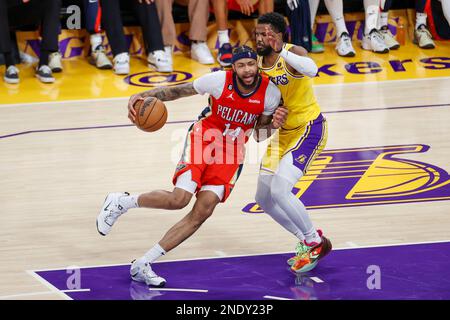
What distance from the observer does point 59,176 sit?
28.8ft

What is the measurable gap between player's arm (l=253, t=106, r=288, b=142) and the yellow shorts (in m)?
0.10

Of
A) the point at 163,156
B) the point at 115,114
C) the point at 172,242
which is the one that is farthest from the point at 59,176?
the point at 172,242

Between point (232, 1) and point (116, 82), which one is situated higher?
point (232, 1)

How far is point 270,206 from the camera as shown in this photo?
668cm

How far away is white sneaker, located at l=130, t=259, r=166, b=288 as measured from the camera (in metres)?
6.39

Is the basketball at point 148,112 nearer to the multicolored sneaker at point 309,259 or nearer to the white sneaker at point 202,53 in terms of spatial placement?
the multicolored sneaker at point 309,259

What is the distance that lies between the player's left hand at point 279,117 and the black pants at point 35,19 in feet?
19.3

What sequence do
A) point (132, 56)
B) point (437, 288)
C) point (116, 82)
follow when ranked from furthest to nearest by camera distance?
point (132, 56) < point (116, 82) < point (437, 288)

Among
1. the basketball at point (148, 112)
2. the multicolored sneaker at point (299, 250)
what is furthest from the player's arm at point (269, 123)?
the multicolored sneaker at point (299, 250)

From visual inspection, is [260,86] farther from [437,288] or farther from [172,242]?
[437,288]

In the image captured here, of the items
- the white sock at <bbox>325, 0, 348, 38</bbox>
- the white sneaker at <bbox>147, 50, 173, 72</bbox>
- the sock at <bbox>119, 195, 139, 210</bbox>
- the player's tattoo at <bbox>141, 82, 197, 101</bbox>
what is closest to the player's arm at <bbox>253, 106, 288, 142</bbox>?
the player's tattoo at <bbox>141, 82, 197, 101</bbox>

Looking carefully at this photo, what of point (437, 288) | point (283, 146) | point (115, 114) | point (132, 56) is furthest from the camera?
point (132, 56)

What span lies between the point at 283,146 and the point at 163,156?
274 centimetres

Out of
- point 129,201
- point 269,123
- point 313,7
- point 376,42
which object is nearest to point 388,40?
point 376,42
